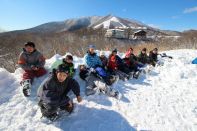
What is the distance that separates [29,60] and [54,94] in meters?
2.25

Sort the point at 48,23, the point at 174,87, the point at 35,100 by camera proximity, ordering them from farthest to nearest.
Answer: the point at 48,23
the point at 174,87
the point at 35,100

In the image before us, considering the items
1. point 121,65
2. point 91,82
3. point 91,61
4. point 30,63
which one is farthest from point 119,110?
point 121,65

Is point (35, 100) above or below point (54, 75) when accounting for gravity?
below

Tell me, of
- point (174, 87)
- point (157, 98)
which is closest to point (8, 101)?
point (157, 98)

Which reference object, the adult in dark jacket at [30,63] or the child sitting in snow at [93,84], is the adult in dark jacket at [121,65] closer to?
the child sitting in snow at [93,84]

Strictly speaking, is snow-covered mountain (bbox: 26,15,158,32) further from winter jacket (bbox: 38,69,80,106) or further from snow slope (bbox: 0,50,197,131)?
winter jacket (bbox: 38,69,80,106)

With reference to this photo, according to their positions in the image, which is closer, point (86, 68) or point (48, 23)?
point (86, 68)

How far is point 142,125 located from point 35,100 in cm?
275

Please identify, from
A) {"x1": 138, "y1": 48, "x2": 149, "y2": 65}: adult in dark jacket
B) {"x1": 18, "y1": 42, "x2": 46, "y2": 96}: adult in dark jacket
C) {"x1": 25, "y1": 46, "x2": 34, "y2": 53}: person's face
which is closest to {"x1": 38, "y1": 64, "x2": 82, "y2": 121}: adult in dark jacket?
{"x1": 18, "y1": 42, "x2": 46, "y2": 96}: adult in dark jacket

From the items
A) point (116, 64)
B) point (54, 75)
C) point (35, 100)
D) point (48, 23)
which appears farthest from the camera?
point (48, 23)

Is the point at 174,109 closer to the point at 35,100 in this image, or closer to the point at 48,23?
the point at 35,100

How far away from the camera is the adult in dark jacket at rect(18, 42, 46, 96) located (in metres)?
6.71

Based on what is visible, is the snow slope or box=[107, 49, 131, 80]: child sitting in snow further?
box=[107, 49, 131, 80]: child sitting in snow

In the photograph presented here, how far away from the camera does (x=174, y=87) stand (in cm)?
774
